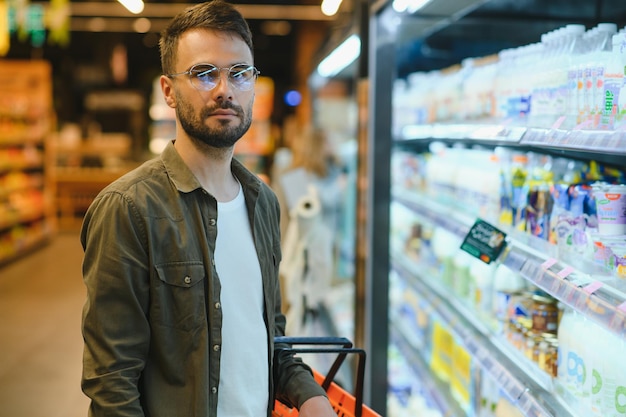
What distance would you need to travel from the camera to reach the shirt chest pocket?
5.82 ft

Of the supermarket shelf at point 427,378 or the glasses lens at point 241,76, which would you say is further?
the supermarket shelf at point 427,378

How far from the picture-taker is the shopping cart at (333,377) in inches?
81.4

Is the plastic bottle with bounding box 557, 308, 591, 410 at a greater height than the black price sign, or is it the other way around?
the black price sign

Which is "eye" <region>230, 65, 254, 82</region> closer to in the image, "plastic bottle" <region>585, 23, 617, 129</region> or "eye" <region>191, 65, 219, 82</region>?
"eye" <region>191, 65, 219, 82</region>

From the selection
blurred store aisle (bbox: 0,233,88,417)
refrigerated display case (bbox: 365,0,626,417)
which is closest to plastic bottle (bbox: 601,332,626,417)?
refrigerated display case (bbox: 365,0,626,417)

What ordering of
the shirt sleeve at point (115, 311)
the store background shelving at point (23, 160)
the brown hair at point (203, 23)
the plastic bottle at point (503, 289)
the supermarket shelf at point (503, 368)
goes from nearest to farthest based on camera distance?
1. the shirt sleeve at point (115, 311)
2. the brown hair at point (203, 23)
3. the supermarket shelf at point (503, 368)
4. the plastic bottle at point (503, 289)
5. the store background shelving at point (23, 160)

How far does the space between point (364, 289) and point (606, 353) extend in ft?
6.51

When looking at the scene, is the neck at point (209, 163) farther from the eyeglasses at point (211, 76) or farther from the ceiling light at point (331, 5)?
the ceiling light at point (331, 5)

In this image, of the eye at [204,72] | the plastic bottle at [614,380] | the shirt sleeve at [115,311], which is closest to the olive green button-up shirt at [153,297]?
the shirt sleeve at [115,311]

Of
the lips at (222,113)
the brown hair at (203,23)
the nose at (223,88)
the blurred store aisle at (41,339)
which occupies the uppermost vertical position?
the brown hair at (203,23)

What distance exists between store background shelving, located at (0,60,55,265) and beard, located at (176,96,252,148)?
30.1 ft

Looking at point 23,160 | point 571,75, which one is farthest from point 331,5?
point 23,160

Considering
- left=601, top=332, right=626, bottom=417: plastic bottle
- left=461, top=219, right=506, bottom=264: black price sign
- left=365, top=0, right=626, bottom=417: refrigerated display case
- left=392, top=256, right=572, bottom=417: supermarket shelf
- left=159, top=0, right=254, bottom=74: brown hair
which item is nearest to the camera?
left=159, top=0, right=254, bottom=74: brown hair

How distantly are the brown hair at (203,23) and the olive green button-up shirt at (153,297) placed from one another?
28cm
